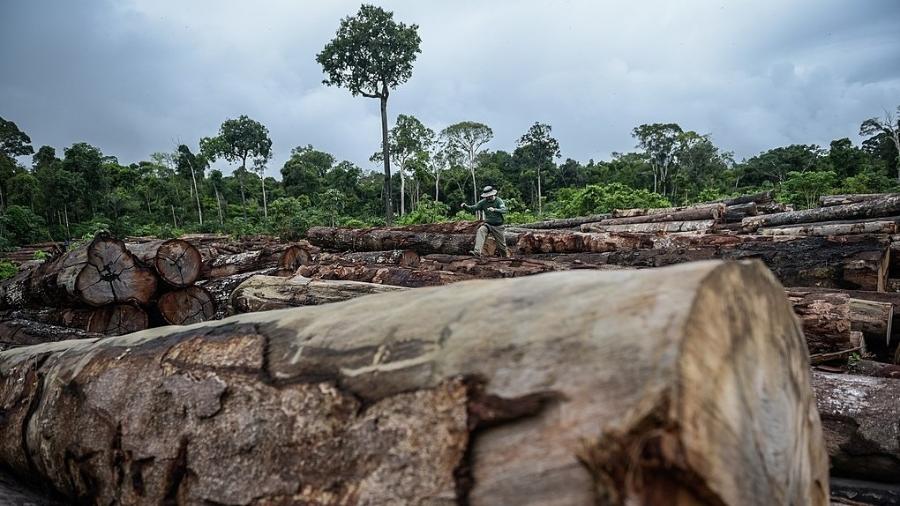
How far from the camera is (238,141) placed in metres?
41.0

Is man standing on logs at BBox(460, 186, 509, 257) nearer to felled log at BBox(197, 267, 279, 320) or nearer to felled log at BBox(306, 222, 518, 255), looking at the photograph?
felled log at BBox(306, 222, 518, 255)

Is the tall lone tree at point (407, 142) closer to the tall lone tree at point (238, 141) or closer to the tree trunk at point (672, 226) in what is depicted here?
the tall lone tree at point (238, 141)

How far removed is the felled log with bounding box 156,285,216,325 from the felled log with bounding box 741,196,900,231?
10421 mm

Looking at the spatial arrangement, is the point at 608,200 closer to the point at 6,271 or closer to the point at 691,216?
the point at 691,216

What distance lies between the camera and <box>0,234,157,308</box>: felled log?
5.60 m

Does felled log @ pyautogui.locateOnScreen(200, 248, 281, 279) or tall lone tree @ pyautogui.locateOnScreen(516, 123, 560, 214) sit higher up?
tall lone tree @ pyautogui.locateOnScreen(516, 123, 560, 214)

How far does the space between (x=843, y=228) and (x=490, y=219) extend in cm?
621

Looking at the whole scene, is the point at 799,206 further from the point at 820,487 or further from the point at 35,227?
the point at 35,227

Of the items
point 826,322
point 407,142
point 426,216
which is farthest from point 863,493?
point 407,142

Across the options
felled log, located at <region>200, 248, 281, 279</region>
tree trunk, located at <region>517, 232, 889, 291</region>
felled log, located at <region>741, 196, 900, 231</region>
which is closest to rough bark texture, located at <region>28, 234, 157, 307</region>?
felled log, located at <region>200, 248, 281, 279</region>

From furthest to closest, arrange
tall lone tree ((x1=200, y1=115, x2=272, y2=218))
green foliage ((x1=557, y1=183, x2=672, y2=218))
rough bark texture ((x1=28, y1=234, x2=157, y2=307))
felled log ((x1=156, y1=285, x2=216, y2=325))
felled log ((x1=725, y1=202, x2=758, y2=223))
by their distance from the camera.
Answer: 1. tall lone tree ((x1=200, y1=115, x2=272, y2=218))
2. green foliage ((x1=557, y1=183, x2=672, y2=218))
3. felled log ((x1=725, y1=202, x2=758, y2=223))
4. felled log ((x1=156, y1=285, x2=216, y2=325))
5. rough bark texture ((x1=28, y1=234, x2=157, y2=307))

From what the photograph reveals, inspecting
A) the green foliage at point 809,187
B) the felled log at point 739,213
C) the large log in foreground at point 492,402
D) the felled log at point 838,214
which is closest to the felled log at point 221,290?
the large log in foreground at point 492,402

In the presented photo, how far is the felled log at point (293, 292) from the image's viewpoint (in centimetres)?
434

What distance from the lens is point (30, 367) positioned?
2361mm
